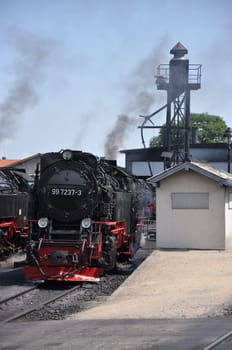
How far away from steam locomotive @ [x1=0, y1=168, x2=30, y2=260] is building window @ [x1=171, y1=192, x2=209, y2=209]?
438 centimetres

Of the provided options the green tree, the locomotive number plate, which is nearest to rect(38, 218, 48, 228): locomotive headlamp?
the locomotive number plate

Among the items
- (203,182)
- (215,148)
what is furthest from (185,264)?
(215,148)

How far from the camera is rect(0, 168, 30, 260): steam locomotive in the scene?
1780 centimetres

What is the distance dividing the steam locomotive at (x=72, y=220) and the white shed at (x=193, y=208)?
3558mm

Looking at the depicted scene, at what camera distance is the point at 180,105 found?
3391 centimetres

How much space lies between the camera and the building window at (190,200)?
18.2 m

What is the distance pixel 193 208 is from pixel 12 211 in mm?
5367

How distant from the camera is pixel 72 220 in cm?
1425

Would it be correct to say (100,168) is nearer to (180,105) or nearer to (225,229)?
(225,229)

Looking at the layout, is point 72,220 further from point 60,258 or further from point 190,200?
point 190,200

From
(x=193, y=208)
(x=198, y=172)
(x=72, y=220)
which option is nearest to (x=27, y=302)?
(x=72, y=220)

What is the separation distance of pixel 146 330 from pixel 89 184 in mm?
6745

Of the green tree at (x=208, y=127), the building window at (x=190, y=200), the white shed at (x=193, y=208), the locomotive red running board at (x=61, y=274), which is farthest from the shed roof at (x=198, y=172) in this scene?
the green tree at (x=208, y=127)

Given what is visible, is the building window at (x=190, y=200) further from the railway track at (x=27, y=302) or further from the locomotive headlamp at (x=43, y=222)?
the railway track at (x=27, y=302)
